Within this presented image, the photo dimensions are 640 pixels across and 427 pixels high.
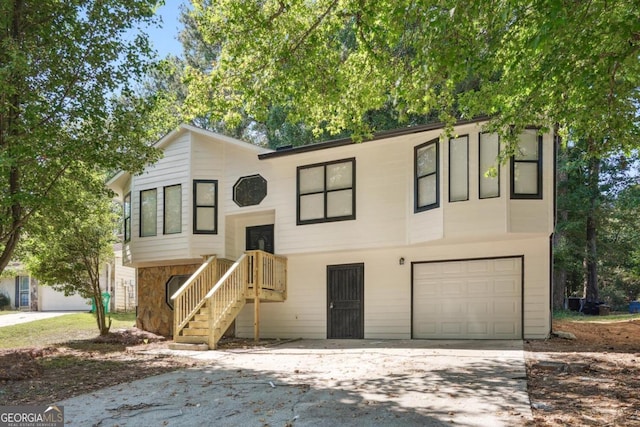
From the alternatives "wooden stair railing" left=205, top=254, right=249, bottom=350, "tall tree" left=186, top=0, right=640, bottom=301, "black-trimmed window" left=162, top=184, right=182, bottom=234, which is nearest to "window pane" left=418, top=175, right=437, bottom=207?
"tall tree" left=186, top=0, right=640, bottom=301

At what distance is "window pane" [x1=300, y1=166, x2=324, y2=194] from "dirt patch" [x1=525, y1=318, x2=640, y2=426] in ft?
22.0

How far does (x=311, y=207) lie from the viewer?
1406 cm

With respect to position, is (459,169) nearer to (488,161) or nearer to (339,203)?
(488,161)

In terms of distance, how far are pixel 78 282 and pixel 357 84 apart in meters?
10.4

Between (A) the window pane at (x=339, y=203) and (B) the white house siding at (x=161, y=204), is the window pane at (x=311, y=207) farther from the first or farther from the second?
(B) the white house siding at (x=161, y=204)

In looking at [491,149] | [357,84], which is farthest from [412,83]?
[491,149]

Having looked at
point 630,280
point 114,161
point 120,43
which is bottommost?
point 630,280

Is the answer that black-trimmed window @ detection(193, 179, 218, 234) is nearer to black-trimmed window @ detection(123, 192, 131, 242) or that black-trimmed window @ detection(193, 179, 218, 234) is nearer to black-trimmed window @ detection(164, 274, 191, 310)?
black-trimmed window @ detection(164, 274, 191, 310)

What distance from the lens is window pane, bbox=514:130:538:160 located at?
11.6 meters

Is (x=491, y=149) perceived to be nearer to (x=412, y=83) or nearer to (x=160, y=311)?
(x=412, y=83)

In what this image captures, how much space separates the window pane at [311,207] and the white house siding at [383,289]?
3.87 ft

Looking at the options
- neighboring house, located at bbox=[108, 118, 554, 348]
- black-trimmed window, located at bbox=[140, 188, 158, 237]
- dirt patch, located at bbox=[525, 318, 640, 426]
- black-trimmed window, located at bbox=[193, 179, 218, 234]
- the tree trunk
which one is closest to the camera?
dirt patch, located at bbox=[525, 318, 640, 426]

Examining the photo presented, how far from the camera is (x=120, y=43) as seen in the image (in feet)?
33.9

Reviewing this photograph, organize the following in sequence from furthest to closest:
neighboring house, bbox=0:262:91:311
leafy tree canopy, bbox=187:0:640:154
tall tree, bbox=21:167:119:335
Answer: neighboring house, bbox=0:262:91:311 < tall tree, bbox=21:167:119:335 < leafy tree canopy, bbox=187:0:640:154
